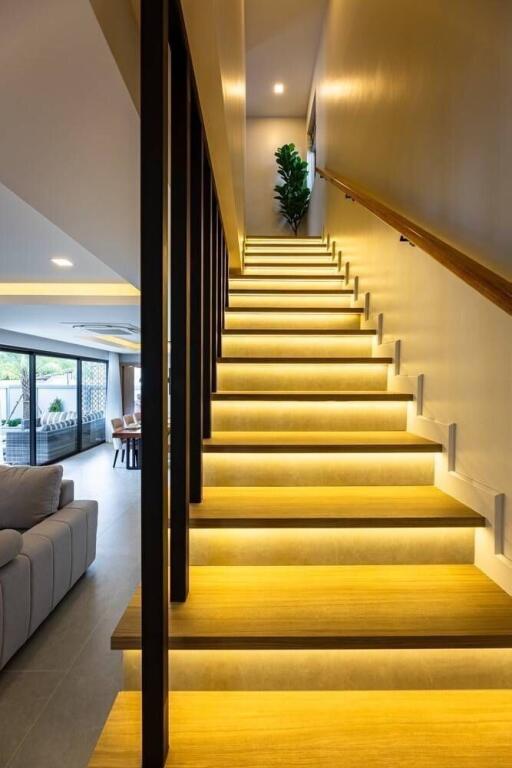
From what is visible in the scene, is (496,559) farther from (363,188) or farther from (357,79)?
(357,79)

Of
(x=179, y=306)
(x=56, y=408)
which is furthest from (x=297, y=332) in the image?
(x=56, y=408)

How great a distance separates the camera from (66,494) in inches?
148

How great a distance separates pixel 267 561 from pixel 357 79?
387cm

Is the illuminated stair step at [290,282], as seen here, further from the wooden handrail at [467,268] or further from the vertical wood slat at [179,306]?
the vertical wood slat at [179,306]

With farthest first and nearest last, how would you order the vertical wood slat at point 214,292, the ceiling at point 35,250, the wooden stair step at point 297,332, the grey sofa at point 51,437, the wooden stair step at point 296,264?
the grey sofa at point 51,437
the wooden stair step at point 296,264
the ceiling at point 35,250
the wooden stair step at point 297,332
the vertical wood slat at point 214,292

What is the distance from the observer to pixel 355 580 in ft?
4.98

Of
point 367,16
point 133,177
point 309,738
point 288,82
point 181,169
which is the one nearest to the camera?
point 309,738

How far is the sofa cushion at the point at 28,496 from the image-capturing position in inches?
134

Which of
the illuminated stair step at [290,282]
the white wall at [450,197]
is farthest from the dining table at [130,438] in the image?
the white wall at [450,197]

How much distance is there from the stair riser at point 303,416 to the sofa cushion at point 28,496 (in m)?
1.86

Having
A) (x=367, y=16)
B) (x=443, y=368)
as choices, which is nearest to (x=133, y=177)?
(x=443, y=368)

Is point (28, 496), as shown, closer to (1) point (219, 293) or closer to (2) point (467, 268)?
(1) point (219, 293)

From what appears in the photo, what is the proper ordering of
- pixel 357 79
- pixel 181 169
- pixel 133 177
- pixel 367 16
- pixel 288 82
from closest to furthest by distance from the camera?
1. pixel 181 169
2. pixel 133 177
3. pixel 367 16
4. pixel 357 79
5. pixel 288 82

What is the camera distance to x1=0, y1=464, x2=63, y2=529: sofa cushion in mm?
3398
